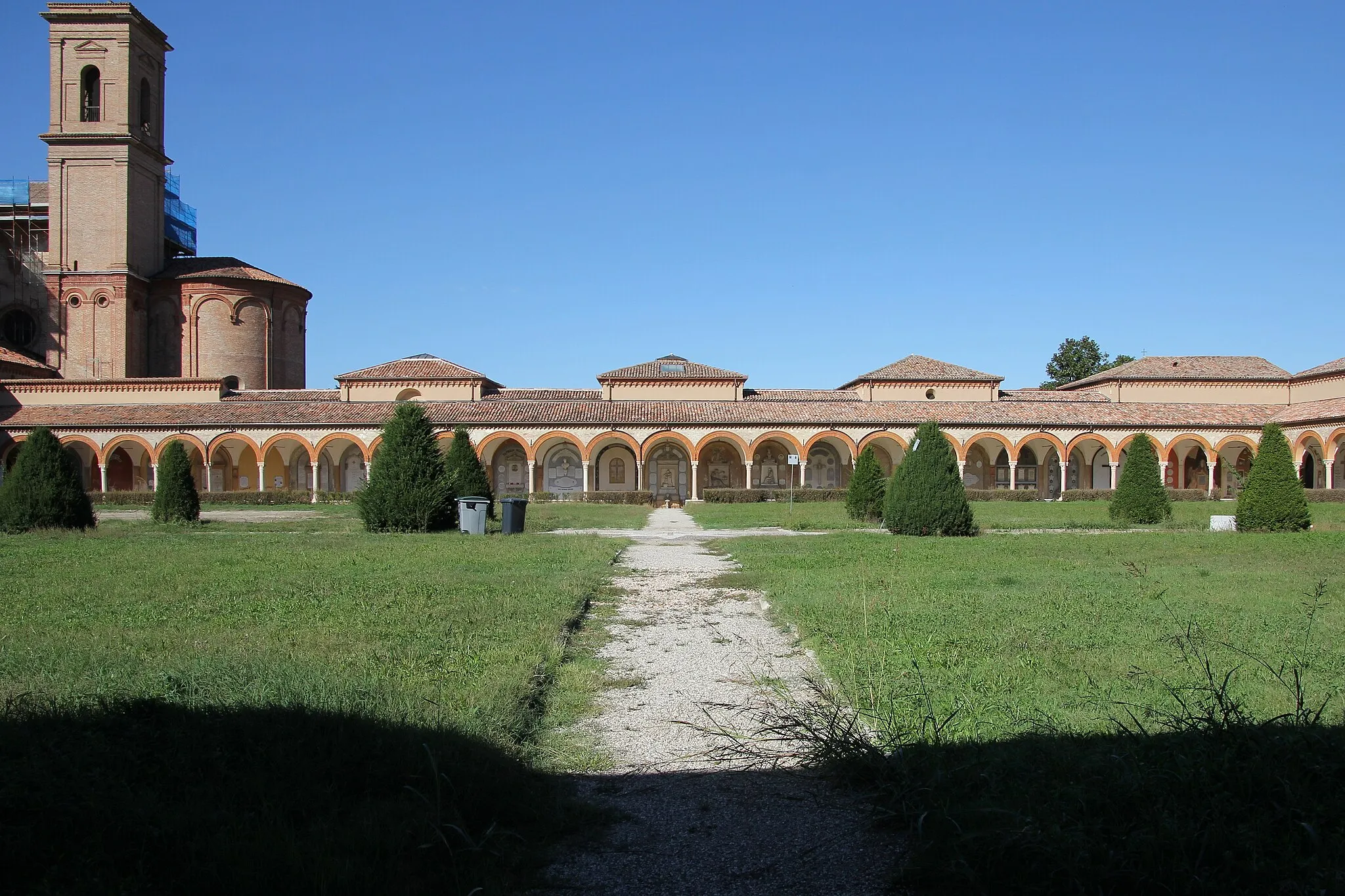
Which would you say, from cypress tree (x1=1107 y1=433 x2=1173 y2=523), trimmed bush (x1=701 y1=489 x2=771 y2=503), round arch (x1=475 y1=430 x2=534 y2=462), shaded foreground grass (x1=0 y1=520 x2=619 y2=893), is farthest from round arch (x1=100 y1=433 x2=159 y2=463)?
cypress tree (x1=1107 y1=433 x2=1173 y2=523)

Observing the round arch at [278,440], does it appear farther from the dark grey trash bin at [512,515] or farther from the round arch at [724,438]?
the dark grey trash bin at [512,515]

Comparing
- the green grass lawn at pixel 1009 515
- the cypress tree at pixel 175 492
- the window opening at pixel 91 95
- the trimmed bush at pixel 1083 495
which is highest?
the window opening at pixel 91 95

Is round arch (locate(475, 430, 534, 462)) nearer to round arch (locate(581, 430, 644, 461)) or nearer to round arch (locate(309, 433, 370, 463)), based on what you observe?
round arch (locate(309, 433, 370, 463))

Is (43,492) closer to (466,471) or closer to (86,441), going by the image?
(466,471)

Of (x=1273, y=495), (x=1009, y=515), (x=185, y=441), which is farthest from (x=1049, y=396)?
(x=185, y=441)

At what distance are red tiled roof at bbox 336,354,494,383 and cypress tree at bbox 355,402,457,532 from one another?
2158 centimetres

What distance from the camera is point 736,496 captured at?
34.3 meters

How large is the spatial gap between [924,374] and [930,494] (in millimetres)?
24454

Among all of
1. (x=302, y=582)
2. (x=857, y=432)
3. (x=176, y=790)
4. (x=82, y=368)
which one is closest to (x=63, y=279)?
(x=82, y=368)

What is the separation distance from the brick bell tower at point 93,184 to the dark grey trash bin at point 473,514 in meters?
29.4

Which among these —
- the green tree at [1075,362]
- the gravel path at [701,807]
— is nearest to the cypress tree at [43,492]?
the gravel path at [701,807]

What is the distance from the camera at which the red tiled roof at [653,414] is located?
36344 millimetres

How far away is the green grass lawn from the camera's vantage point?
20.2 meters

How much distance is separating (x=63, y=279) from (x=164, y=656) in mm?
41947
